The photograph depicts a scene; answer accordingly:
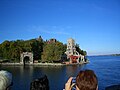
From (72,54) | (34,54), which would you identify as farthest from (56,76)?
(72,54)

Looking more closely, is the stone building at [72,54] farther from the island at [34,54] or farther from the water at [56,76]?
the water at [56,76]

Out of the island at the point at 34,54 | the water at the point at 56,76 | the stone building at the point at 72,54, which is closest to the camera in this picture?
the water at the point at 56,76

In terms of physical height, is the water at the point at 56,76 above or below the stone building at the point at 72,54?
below

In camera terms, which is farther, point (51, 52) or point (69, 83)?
point (51, 52)

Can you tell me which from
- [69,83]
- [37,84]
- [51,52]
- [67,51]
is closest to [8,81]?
[37,84]

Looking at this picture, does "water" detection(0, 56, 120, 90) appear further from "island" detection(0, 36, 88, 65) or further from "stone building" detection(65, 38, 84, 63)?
"stone building" detection(65, 38, 84, 63)

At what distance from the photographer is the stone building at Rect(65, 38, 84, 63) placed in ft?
364

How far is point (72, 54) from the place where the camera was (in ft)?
370

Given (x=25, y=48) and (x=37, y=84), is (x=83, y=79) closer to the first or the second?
(x=37, y=84)

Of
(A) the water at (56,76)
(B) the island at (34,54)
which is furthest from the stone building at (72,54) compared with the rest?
(A) the water at (56,76)

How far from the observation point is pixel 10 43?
106562 millimetres

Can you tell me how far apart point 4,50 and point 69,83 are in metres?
103

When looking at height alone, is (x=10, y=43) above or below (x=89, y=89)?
above

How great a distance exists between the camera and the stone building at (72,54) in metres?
111
